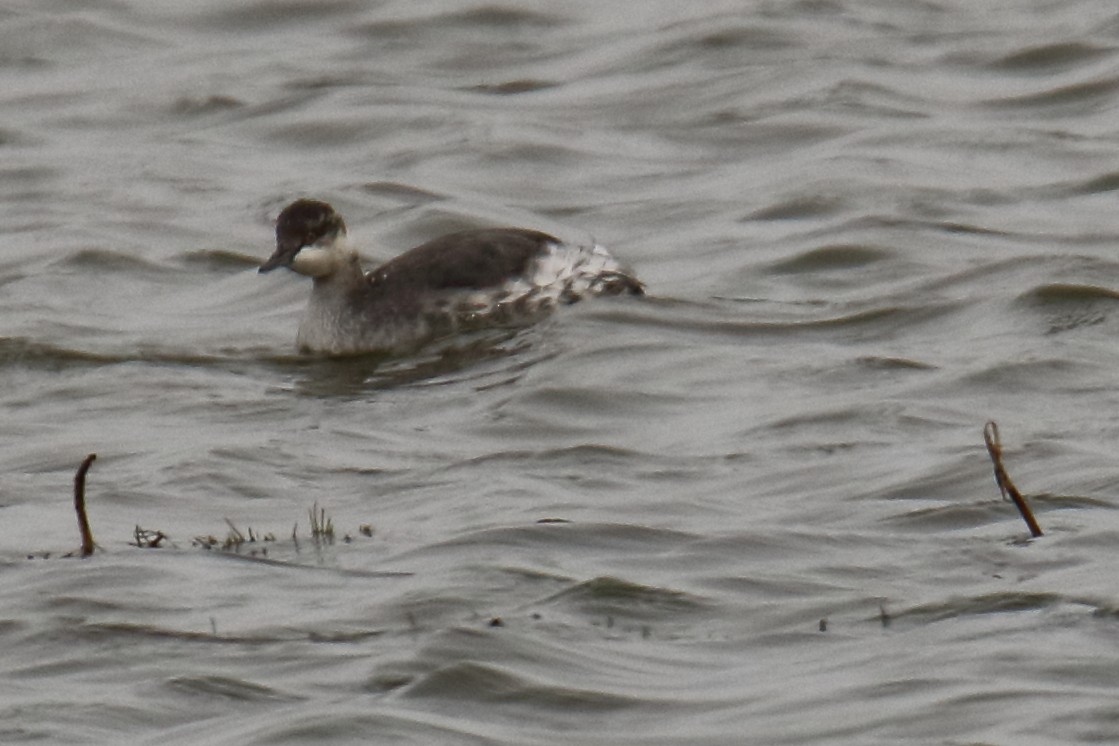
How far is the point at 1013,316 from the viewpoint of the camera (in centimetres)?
1361

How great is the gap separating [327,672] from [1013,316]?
650 cm

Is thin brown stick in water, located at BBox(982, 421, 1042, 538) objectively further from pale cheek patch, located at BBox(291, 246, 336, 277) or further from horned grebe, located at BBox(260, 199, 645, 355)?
pale cheek patch, located at BBox(291, 246, 336, 277)

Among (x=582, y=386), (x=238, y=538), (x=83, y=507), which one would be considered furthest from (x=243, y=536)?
(x=582, y=386)

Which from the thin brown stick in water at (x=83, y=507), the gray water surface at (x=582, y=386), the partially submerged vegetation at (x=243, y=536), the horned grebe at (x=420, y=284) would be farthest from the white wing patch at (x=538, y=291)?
the thin brown stick in water at (x=83, y=507)

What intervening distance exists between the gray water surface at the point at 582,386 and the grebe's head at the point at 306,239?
1.53ft

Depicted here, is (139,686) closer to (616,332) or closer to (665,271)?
(616,332)

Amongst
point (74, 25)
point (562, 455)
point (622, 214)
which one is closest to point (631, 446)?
point (562, 455)

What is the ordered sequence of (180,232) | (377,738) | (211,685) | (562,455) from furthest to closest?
1. (180,232)
2. (562,455)
3. (211,685)
4. (377,738)

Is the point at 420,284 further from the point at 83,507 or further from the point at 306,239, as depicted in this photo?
the point at 83,507

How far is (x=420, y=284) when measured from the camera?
14023mm

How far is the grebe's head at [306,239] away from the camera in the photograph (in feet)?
45.7

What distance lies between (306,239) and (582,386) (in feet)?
6.79

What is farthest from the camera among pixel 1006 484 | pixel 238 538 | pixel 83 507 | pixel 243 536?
pixel 243 536

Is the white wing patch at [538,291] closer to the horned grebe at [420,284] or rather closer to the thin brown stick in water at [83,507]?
the horned grebe at [420,284]
